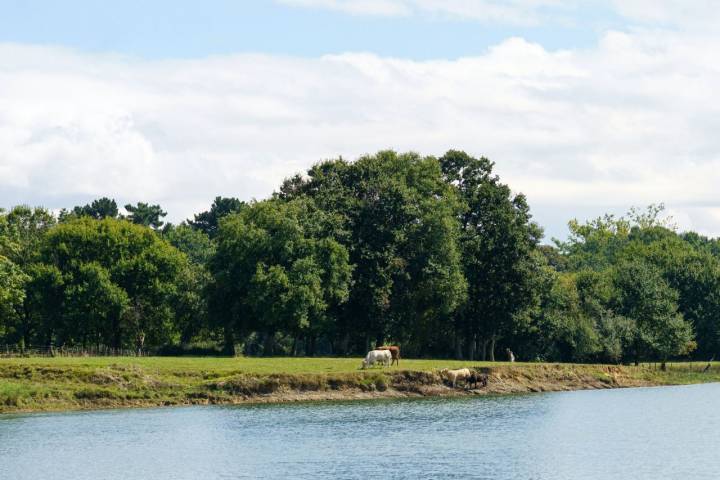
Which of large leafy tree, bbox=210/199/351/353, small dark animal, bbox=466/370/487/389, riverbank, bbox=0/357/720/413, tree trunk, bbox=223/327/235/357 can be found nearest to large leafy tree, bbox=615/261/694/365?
riverbank, bbox=0/357/720/413

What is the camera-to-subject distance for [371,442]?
5822cm

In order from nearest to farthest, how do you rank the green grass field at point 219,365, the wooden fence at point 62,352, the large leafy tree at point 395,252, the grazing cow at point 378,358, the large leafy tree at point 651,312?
the green grass field at point 219,365, the grazing cow at point 378,358, the wooden fence at point 62,352, the large leafy tree at point 395,252, the large leafy tree at point 651,312

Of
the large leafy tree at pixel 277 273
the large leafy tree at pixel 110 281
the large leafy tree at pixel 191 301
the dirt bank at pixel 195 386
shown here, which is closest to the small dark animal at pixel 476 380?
the dirt bank at pixel 195 386

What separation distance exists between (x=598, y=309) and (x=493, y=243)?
1787 cm

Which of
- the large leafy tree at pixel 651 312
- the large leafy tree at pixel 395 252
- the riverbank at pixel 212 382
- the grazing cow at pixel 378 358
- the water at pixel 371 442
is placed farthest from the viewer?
the large leafy tree at pixel 651 312

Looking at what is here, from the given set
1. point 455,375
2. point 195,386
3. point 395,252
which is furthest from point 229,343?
point 195,386

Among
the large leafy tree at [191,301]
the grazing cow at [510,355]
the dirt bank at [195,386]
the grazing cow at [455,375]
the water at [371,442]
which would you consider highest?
the large leafy tree at [191,301]

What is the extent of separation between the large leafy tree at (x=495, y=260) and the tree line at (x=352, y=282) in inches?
6.5

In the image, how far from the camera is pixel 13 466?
50281 millimetres

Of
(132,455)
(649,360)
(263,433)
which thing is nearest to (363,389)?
(263,433)

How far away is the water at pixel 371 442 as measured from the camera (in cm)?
4925

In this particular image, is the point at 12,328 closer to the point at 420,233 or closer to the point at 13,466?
the point at 420,233

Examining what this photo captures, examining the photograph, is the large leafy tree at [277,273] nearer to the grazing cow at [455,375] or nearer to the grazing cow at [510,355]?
the grazing cow at [455,375]

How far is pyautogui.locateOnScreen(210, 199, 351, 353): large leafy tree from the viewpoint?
336 ft
